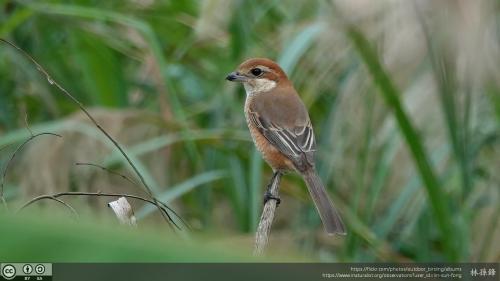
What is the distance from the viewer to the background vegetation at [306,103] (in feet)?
7.38

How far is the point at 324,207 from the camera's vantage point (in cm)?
212

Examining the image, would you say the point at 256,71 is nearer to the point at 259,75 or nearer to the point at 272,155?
the point at 259,75

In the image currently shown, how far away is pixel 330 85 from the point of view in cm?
315

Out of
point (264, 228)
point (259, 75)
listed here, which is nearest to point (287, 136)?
point (259, 75)

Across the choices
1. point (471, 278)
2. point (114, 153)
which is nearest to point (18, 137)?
point (114, 153)

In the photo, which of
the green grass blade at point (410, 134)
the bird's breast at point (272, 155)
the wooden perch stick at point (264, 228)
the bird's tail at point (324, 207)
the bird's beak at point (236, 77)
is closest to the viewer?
the wooden perch stick at point (264, 228)

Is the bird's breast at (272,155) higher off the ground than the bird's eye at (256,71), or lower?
lower

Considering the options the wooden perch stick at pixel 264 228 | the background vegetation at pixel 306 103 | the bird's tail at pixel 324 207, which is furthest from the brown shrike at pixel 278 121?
the wooden perch stick at pixel 264 228

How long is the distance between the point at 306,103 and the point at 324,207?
0.74 m

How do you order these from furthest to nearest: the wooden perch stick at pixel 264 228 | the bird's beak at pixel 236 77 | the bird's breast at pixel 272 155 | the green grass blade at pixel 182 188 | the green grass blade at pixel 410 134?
the green grass blade at pixel 182 188
the bird's beak at pixel 236 77
the bird's breast at pixel 272 155
the green grass blade at pixel 410 134
the wooden perch stick at pixel 264 228

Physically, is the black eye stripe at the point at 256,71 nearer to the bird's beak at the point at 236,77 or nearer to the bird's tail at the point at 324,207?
the bird's beak at the point at 236,77

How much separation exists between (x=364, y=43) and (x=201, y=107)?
4.76 feet

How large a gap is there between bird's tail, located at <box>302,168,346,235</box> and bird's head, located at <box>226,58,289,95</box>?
28 centimetres

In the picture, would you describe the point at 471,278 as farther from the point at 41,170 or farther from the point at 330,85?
the point at 41,170
